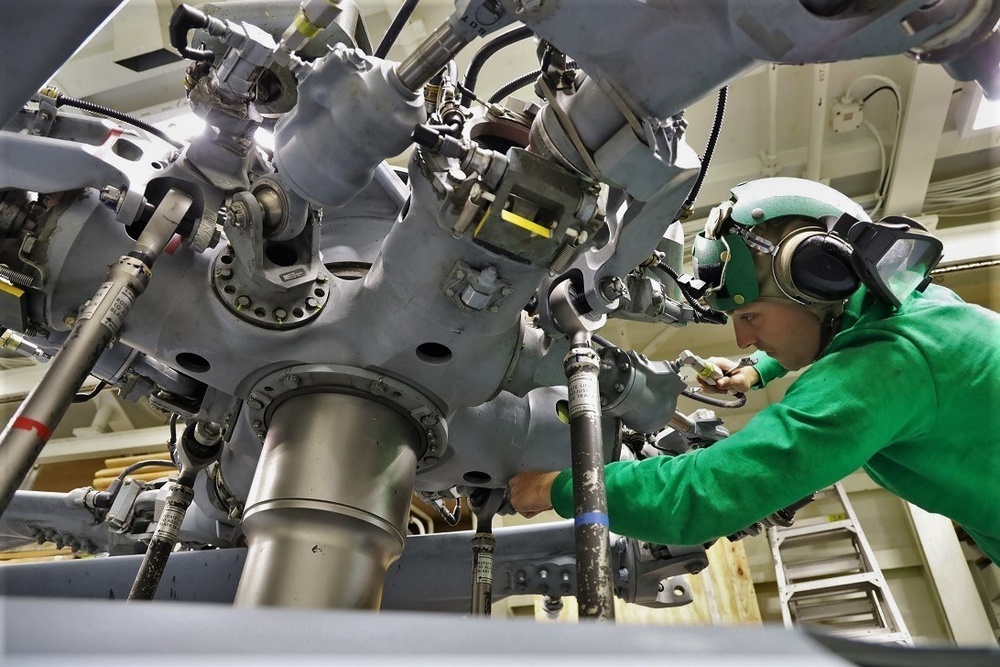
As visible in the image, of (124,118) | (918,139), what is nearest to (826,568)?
(918,139)

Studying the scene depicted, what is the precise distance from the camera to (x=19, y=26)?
806 mm

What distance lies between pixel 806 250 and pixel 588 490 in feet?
2.11

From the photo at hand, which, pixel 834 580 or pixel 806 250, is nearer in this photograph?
pixel 806 250

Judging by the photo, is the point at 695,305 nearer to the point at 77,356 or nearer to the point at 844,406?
the point at 844,406

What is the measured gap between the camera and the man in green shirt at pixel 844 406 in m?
1.17

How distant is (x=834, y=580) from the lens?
3.36m

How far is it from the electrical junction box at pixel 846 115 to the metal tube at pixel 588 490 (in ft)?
7.79

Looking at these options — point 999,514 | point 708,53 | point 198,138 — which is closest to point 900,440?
point 999,514

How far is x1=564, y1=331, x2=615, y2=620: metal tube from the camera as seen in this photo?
35.4 inches

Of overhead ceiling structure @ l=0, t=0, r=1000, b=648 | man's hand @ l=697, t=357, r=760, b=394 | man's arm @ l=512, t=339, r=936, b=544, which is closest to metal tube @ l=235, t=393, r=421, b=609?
overhead ceiling structure @ l=0, t=0, r=1000, b=648

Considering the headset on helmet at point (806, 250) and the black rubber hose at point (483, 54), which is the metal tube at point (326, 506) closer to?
the black rubber hose at point (483, 54)

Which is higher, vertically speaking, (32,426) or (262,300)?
(262,300)

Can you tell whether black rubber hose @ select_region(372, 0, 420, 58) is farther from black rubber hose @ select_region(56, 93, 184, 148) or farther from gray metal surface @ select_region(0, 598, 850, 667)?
gray metal surface @ select_region(0, 598, 850, 667)

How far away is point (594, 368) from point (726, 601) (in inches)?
109
